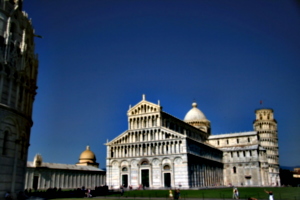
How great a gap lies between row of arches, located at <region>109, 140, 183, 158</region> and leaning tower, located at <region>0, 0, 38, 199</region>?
40.8 m

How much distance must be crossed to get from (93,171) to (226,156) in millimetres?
40241

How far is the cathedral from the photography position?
66875 millimetres

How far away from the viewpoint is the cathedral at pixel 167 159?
66.9 meters

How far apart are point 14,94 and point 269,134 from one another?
10111 centimetres

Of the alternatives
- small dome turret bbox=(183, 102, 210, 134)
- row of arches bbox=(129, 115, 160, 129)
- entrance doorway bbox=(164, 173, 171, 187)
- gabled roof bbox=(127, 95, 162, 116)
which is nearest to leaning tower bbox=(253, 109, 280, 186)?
small dome turret bbox=(183, 102, 210, 134)

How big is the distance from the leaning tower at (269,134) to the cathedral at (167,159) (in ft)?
58.7

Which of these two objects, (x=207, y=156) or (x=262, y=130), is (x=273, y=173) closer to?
(x=262, y=130)

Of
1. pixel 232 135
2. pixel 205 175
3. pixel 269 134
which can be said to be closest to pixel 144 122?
pixel 205 175

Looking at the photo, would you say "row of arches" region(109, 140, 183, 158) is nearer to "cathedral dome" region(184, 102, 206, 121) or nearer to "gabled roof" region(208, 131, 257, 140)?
"gabled roof" region(208, 131, 257, 140)

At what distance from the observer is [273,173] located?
10300 cm

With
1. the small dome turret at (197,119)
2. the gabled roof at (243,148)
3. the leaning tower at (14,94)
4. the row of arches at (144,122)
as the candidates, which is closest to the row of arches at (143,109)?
the row of arches at (144,122)

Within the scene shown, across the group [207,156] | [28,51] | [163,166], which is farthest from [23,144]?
[207,156]

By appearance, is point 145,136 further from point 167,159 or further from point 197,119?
point 197,119

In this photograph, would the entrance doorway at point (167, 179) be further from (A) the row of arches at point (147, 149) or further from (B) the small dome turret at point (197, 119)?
(B) the small dome turret at point (197, 119)
